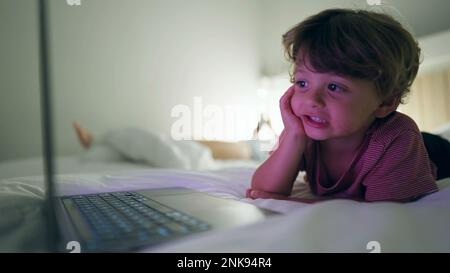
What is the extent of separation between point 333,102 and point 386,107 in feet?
0.42

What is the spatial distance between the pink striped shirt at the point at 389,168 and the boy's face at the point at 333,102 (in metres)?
0.04

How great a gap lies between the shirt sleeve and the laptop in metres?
0.26

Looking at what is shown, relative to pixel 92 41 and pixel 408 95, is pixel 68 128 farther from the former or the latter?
pixel 408 95

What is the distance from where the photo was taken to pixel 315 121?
53cm

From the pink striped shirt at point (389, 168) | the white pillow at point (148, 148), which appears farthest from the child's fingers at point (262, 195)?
the white pillow at point (148, 148)

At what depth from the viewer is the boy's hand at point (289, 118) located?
→ 1.90 feet

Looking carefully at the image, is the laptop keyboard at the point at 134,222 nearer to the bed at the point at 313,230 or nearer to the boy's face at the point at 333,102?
the bed at the point at 313,230

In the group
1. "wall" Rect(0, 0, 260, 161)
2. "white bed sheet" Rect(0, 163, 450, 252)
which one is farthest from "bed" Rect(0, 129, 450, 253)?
"wall" Rect(0, 0, 260, 161)

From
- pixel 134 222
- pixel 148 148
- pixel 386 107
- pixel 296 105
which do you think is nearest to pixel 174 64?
pixel 148 148

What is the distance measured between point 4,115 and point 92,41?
0.49 m

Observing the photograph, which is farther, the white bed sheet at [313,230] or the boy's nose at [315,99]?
the boy's nose at [315,99]

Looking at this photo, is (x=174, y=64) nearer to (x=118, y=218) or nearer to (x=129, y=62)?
(x=129, y=62)
